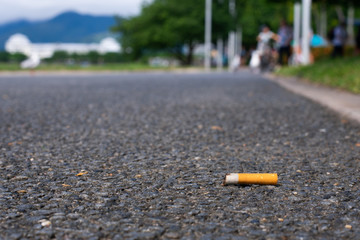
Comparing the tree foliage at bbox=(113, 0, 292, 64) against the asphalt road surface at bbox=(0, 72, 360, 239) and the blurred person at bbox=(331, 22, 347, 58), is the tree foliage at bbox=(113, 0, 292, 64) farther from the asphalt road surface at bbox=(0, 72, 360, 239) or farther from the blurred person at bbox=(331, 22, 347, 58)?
the asphalt road surface at bbox=(0, 72, 360, 239)

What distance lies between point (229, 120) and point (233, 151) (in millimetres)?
1569

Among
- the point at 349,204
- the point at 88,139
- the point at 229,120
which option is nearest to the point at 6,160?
the point at 88,139

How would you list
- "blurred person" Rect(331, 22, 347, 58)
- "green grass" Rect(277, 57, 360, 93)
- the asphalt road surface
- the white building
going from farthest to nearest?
the white building → "blurred person" Rect(331, 22, 347, 58) → "green grass" Rect(277, 57, 360, 93) → the asphalt road surface

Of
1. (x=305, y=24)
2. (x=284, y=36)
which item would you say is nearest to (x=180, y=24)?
(x=284, y=36)

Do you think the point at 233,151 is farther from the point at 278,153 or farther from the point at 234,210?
the point at 234,210

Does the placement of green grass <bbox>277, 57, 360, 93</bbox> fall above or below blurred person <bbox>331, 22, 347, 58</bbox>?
below

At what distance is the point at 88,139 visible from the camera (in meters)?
3.68

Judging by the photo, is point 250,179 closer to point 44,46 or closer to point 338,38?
point 338,38

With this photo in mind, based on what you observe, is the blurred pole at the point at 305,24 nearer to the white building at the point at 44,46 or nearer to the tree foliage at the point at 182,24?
the tree foliage at the point at 182,24

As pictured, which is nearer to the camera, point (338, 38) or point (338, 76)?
A: point (338, 76)

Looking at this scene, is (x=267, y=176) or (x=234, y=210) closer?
(x=234, y=210)

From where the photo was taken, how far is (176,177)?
252 centimetres

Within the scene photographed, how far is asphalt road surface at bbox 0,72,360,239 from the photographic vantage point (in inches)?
71.7

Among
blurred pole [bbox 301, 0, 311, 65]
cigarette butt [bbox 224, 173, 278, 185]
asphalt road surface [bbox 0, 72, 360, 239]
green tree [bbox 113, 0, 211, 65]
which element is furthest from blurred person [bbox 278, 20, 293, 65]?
green tree [bbox 113, 0, 211, 65]
